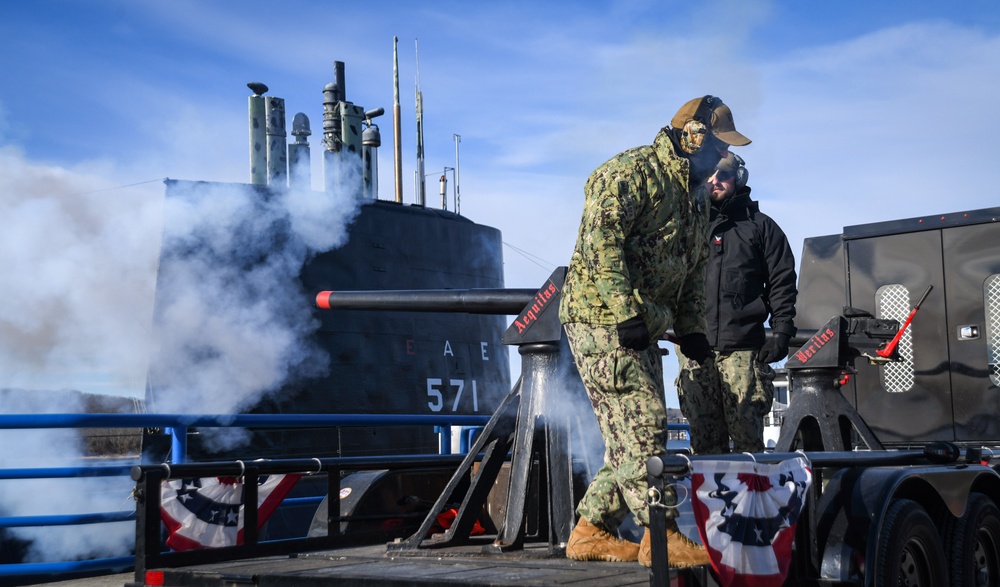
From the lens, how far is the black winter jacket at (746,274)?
5637mm

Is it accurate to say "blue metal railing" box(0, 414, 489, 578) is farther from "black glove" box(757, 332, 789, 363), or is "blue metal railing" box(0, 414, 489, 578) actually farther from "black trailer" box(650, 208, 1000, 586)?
"black trailer" box(650, 208, 1000, 586)

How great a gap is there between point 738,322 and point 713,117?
1.47m

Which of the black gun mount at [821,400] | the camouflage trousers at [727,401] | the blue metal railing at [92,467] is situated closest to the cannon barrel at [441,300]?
the blue metal railing at [92,467]

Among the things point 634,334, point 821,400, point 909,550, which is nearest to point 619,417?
point 634,334

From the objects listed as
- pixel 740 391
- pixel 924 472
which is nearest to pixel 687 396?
pixel 740 391

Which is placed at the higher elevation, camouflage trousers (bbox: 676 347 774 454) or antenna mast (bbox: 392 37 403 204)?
antenna mast (bbox: 392 37 403 204)

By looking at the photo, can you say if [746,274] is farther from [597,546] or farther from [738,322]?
[597,546]

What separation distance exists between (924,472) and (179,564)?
2885mm

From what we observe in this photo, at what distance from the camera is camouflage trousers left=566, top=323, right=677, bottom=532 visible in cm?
399

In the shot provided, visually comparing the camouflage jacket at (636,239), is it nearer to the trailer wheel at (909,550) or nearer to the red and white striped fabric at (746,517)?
the red and white striped fabric at (746,517)

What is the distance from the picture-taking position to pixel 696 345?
184 inches

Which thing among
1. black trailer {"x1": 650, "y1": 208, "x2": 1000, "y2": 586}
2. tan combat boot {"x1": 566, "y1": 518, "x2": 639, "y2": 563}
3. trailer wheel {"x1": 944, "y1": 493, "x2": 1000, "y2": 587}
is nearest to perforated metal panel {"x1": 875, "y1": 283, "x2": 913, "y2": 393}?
black trailer {"x1": 650, "y1": 208, "x2": 1000, "y2": 586}

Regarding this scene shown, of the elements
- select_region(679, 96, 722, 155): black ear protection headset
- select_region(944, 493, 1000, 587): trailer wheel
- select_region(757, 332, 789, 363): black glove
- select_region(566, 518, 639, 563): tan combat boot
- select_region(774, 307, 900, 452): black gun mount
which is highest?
select_region(679, 96, 722, 155): black ear protection headset

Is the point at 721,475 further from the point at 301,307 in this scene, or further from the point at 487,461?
the point at 301,307
